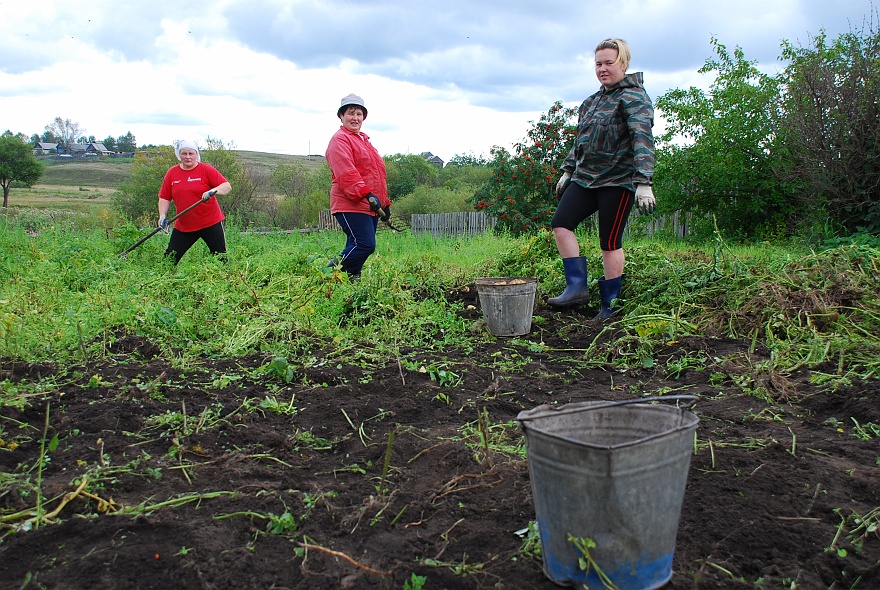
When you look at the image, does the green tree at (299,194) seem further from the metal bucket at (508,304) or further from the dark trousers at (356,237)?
the metal bucket at (508,304)

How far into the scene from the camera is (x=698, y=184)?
12.5m

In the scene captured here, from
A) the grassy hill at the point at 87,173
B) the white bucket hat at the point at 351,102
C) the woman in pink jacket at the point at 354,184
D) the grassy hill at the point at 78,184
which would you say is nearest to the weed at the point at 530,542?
the woman in pink jacket at the point at 354,184

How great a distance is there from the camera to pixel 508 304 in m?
4.90

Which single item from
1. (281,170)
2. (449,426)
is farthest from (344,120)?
(281,170)

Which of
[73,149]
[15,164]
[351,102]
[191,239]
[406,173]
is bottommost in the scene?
[191,239]

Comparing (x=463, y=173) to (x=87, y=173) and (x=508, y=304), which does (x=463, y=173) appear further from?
(x=508, y=304)

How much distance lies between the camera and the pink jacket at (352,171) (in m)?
5.95

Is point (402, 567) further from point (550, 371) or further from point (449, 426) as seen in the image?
point (550, 371)

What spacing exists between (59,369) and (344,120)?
11.2ft

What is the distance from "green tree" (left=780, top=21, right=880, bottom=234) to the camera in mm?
8383

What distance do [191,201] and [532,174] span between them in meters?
7.91

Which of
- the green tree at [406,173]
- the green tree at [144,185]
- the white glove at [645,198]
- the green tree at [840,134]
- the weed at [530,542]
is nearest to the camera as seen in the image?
the weed at [530,542]

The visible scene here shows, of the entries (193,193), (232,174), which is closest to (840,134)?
(193,193)

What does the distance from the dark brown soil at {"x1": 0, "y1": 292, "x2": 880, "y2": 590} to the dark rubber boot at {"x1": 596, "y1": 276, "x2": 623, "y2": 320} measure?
1299mm
